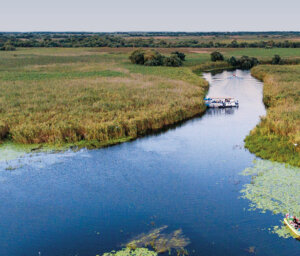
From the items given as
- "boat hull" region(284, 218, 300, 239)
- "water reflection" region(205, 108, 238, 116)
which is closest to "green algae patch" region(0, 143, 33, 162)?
"boat hull" region(284, 218, 300, 239)

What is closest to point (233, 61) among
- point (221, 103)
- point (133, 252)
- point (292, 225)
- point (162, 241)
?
point (221, 103)

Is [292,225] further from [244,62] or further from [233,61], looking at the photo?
[233,61]

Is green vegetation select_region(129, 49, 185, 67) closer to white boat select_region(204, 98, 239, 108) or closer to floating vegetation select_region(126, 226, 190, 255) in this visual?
white boat select_region(204, 98, 239, 108)

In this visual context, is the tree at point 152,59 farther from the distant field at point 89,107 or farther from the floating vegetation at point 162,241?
the floating vegetation at point 162,241

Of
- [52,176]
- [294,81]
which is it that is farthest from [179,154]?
[294,81]

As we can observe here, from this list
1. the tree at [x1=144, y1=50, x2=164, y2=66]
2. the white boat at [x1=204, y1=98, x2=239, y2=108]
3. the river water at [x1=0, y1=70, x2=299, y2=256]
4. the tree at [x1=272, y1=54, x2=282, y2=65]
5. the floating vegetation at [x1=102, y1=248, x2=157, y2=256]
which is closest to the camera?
the floating vegetation at [x1=102, y1=248, x2=157, y2=256]

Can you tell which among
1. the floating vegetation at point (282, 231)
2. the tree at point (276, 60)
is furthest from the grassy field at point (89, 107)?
the tree at point (276, 60)

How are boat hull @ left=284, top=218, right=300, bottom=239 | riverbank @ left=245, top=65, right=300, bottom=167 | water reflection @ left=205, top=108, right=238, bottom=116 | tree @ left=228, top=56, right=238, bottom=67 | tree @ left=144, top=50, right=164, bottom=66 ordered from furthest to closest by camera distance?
tree @ left=228, top=56, right=238, bottom=67, tree @ left=144, top=50, right=164, bottom=66, water reflection @ left=205, top=108, right=238, bottom=116, riverbank @ left=245, top=65, right=300, bottom=167, boat hull @ left=284, top=218, right=300, bottom=239
